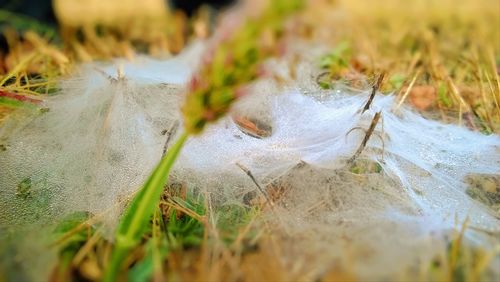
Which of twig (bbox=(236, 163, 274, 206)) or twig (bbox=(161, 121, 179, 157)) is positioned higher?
twig (bbox=(161, 121, 179, 157))

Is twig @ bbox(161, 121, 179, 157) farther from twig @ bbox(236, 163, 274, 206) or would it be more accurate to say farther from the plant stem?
the plant stem

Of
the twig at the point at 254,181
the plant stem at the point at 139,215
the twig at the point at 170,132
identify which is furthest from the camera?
the twig at the point at 170,132

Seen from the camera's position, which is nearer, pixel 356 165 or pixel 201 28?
pixel 356 165

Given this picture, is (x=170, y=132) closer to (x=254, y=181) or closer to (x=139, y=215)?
(x=254, y=181)

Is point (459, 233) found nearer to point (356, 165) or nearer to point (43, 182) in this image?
point (356, 165)

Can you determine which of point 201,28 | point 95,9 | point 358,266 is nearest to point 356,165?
point 358,266

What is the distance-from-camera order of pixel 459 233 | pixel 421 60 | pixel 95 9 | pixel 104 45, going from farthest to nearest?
pixel 95 9 < pixel 104 45 < pixel 421 60 < pixel 459 233

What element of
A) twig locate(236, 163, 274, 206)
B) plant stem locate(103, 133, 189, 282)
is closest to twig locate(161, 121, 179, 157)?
twig locate(236, 163, 274, 206)

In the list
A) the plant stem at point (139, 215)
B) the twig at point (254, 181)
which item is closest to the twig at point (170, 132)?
the twig at point (254, 181)

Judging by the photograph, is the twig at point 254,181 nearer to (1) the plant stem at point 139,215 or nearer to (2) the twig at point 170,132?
(2) the twig at point 170,132
